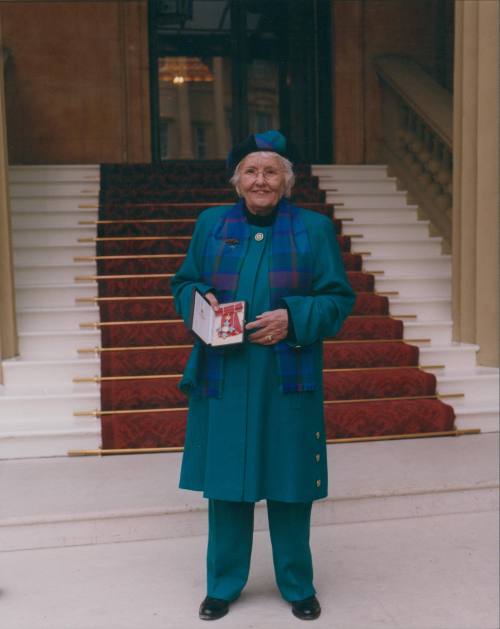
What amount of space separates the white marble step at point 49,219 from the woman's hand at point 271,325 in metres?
4.69

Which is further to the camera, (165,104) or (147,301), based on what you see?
(165,104)

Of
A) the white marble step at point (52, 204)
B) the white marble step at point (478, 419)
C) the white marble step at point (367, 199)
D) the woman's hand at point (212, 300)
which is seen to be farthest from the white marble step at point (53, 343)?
the white marble step at point (367, 199)

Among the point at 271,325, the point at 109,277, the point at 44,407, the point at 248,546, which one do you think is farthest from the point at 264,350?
the point at 109,277

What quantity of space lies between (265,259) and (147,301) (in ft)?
10.7

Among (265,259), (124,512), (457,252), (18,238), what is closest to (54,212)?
(18,238)

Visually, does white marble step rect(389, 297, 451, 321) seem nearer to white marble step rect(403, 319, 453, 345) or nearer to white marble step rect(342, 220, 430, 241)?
white marble step rect(403, 319, 453, 345)

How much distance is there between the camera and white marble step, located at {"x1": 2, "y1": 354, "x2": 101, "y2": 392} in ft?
17.5

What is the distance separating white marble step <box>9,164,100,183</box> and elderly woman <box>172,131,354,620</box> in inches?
217

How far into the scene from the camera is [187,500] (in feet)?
13.2

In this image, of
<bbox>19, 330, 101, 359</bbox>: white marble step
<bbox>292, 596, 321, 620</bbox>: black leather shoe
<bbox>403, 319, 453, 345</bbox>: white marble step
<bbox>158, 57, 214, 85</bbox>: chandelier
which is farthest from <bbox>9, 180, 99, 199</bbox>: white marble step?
<bbox>292, 596, 321, 620</bbox>: black leather shoe

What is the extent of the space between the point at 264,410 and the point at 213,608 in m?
0.84

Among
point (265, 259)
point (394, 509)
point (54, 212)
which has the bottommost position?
point (394, 509)

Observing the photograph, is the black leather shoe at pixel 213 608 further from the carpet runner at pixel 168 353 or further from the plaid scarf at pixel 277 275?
the carpet runner at pixel 168 353

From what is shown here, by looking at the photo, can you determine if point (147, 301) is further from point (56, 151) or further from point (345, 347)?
point (56, 151)
